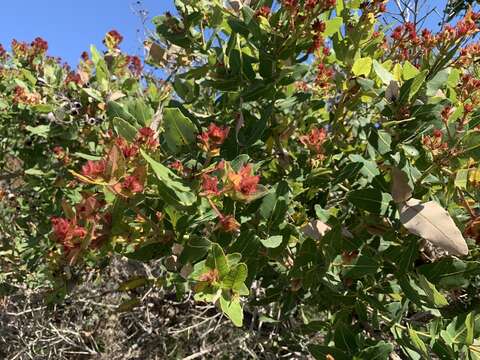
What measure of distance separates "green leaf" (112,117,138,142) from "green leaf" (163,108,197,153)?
0.09m

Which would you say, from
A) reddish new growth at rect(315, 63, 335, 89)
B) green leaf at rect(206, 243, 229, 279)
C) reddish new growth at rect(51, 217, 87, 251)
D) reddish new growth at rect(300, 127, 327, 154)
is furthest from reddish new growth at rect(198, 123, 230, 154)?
reddish new growth at rect(315, 63, 335, 89)

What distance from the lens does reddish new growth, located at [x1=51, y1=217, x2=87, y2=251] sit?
1115 mm

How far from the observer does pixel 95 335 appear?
12.5ft

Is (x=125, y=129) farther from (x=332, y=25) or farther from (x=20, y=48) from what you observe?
(x=20, y=48)

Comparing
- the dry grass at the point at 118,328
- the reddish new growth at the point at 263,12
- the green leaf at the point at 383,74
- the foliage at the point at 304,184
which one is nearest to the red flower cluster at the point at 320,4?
the foliage at the point at 304,184

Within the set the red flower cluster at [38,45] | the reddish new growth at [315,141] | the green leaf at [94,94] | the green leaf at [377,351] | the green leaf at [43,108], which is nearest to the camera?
the green leaf at [377,351]

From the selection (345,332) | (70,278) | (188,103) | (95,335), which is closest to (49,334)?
(95,335)

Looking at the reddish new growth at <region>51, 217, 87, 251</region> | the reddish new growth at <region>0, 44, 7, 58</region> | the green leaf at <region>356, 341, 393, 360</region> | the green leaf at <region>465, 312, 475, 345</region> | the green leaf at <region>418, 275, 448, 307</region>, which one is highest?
the reddish new growth at <region>0, 44, 7, 58</region>

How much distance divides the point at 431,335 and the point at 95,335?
10.0ft

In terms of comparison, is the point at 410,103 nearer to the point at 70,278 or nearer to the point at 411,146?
the point at 411,146

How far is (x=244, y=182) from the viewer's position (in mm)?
1152

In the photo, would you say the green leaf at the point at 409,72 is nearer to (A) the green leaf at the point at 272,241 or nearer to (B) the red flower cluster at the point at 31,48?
(A) the green leaf at the point at 272,241

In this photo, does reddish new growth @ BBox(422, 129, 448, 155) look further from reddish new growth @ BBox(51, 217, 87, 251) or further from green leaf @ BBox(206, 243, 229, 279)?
reddish new growth @ BBox(51, 217, 87, 251)

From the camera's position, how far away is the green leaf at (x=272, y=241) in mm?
1357
